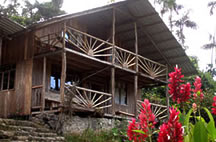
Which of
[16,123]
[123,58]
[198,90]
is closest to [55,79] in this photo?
[123,58]

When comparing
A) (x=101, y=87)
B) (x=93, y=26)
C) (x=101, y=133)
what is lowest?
(x=101, y=133)

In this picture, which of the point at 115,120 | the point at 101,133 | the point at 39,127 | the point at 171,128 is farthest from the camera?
the point at 115,120

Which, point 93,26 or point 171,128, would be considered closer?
point 171,128

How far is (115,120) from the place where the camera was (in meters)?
14.1

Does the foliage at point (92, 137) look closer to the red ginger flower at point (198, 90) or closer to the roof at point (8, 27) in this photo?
the roof at point (8, 27)

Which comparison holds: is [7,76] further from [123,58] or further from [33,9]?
[33,9]

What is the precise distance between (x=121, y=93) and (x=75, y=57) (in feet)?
19.7

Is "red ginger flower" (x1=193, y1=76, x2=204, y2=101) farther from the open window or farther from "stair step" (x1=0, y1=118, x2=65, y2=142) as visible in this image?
the open window

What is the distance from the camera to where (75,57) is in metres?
13.6

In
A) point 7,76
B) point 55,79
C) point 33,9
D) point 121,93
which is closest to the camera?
point 7,76

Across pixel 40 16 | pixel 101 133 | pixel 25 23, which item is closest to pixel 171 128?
pixel 101 133

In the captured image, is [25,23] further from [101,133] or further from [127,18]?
[101,133]

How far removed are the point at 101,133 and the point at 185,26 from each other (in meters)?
24.5

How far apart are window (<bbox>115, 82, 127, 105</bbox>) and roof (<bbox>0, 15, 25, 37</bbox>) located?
6815mm
